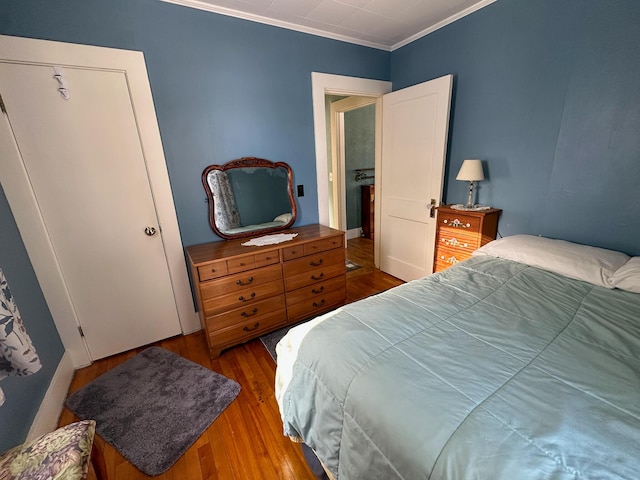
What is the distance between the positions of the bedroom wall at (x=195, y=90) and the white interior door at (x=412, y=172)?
0.67m

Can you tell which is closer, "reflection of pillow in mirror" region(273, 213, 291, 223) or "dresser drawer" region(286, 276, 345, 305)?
"dresser drawer" region(286, 276, 345, 305)

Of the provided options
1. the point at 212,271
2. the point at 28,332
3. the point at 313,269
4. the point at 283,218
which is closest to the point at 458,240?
the point at 313,269

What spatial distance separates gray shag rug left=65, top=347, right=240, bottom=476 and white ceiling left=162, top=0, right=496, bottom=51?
260 cm

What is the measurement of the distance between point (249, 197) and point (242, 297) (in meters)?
0.89

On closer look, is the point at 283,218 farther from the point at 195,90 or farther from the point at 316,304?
the point at 195,90

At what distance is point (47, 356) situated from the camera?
1.65 m

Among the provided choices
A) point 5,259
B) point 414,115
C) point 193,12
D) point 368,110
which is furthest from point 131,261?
point 368,110

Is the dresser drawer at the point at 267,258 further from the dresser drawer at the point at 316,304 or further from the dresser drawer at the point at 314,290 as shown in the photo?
the dresser drawer at the point at 316,304

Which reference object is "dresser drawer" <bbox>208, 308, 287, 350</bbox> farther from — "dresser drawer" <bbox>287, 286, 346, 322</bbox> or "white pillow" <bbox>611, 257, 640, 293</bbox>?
"white pillow" <bbox>611, 257, 640, 293</bbox>

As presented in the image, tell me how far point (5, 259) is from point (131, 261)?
2.06ft

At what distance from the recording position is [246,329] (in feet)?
6.71

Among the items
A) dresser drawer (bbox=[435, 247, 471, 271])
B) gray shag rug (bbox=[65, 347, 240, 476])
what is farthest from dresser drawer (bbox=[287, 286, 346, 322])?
dresser drawer (bbox=[435, 247, 471, 271])

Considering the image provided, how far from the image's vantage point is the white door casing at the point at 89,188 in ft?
5.20

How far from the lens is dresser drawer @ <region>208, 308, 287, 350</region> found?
6.40 ft
